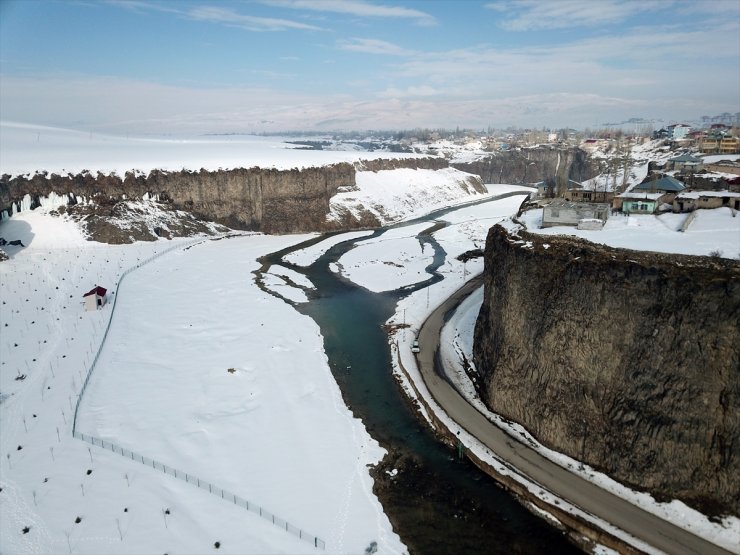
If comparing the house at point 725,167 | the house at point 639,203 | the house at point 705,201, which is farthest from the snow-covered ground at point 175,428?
the house at point 725,167

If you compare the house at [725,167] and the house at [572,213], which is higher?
the house at [725,167]

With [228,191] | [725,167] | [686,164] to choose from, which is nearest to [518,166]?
[686,164]

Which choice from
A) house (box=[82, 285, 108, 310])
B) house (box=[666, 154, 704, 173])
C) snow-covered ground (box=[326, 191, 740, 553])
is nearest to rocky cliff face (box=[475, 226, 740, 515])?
snow-covered ground (box=[326, 191, 740, 553])

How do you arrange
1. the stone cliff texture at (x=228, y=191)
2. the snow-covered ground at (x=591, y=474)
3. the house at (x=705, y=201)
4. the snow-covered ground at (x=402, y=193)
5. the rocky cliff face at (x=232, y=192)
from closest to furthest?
the snow-covered ground at (x=591, y=474) < the house at (x=705, y=201) < the stone cliff texture at (x=228, y=191) < the rocky cliff face at (x=232, y=192) < the snow-covered ground at (x=402, y=193)

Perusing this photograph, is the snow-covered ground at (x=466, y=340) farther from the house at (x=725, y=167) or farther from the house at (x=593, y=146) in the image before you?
the house at (x=593, y=146)

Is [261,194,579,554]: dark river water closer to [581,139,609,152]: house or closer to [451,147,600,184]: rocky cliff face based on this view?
[451,147,600,184]: rocky cliff face

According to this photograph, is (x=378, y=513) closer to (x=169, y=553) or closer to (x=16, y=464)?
(x=169, y=553)
